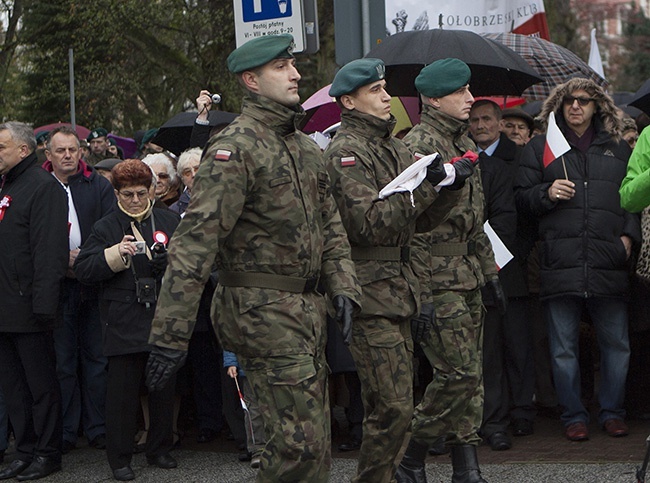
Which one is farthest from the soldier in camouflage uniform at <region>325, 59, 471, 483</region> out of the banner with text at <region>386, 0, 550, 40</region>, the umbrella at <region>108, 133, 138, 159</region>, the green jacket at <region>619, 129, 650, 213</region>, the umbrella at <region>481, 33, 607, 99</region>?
the umbrella at <region>108, 133, 138, 159</region>

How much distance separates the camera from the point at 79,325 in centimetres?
902

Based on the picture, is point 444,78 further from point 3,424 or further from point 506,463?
point 3,424

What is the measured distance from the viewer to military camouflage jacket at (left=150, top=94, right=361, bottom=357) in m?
5.19

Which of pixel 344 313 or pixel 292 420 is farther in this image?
pixel 344 313

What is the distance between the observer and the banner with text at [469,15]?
12312 mm

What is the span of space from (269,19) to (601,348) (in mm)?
3199

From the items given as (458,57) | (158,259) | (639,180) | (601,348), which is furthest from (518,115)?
(158,259)

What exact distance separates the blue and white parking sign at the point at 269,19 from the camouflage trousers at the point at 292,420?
356 cm

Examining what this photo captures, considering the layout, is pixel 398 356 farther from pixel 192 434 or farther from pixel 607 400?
pixel 192 434

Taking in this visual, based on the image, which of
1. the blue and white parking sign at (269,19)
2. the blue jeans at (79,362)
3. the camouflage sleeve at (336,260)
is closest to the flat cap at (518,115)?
Result: the blue and white parking sign at (269,19)

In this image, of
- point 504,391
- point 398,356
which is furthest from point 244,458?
point 398,356

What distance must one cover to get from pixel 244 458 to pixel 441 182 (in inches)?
121

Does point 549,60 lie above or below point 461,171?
above

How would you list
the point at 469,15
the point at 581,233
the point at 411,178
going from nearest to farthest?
the point at 411,178 → the point at 581,233 → the point at 469,15
